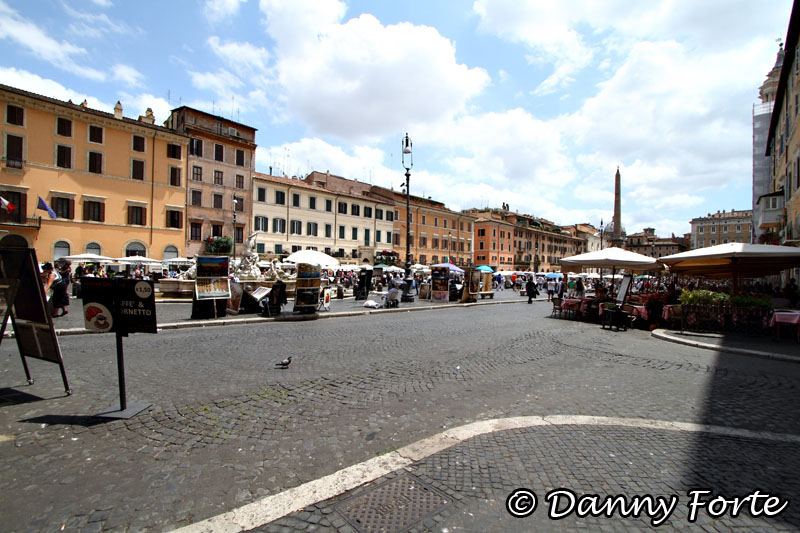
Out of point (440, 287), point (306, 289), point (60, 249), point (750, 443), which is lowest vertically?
point (750, 443)

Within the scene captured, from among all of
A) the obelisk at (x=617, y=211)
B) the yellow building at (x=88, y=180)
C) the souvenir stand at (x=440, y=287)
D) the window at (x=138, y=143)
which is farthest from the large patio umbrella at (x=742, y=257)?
the obelisk at (x=617, y=211)

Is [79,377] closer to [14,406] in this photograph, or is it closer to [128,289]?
[14,406]

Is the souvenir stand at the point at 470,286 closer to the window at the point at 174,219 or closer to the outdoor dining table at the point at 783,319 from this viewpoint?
the outdoor dining table at the point at 783,319

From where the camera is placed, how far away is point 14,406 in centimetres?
441

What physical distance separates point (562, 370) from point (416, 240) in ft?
167

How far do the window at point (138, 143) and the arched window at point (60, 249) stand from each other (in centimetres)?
976

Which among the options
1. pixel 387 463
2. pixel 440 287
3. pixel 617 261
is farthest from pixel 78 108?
pixel 387 463

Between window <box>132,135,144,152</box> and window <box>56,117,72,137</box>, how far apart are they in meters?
4.34

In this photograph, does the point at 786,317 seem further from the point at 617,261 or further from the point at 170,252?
the point at 170,252

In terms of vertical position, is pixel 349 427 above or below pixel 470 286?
below

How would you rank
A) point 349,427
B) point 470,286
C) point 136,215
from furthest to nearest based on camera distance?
point 136,215 < point 470,286 < point 349,427

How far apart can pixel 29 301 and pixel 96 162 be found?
117ft

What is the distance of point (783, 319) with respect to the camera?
9461 mm

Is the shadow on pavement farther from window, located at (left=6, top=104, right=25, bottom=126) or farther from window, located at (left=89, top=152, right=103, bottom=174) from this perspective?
window, located at (left=6, top=104, right=25, bottom=126)
